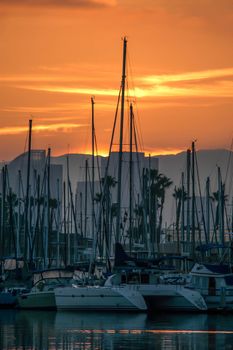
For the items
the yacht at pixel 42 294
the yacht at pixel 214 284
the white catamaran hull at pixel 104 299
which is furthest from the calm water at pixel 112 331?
the yacht at pixel 214 284

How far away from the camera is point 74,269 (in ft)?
266

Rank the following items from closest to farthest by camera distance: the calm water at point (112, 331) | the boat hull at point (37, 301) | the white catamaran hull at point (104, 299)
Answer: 1. the calm water at point (112, 331)
2. the white catamaran hull at point (104, 299)
3. the boat hull at point (37, 301)

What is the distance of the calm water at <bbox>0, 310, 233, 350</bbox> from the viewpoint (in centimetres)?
5416

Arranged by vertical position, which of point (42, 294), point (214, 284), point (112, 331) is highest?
point (214, 284)

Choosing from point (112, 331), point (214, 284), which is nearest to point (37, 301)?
point (214, 284)

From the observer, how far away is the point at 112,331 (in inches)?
2391

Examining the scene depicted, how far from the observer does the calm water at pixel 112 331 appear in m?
54.2

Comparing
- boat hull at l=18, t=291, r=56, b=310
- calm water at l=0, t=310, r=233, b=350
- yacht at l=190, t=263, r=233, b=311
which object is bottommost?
calm water at l=0, t=310, r=233, b=350

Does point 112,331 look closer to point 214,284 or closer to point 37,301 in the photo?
point 214,284

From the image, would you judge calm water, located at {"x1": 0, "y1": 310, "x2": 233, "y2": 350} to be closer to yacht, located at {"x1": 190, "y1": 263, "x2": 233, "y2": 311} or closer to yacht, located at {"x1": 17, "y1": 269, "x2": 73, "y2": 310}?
yacht, located at {"x1": 17, "y1": 269, "x2": 73, "y2": 310}

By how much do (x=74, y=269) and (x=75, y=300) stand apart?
8.22 m

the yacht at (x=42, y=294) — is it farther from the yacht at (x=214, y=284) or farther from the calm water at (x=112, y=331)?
the yacht at (x=214, y=284)

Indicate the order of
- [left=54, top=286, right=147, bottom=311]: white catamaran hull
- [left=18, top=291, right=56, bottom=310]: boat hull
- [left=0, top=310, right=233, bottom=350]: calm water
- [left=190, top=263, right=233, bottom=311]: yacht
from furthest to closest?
1. [left=18, top=291, right=56, bottom=310]: boat hull
2. [left=190, top=263, right=233, bottom=311]: yacht
3. [left=54, top=286, right=147, bottom=311]: white catamaran hull
4. [left=0, top=310, right=233, bottom=350]: calm water

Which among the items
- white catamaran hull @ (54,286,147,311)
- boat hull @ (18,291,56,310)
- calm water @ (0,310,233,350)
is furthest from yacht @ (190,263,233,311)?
boat hull @ (18,291,56,310)
